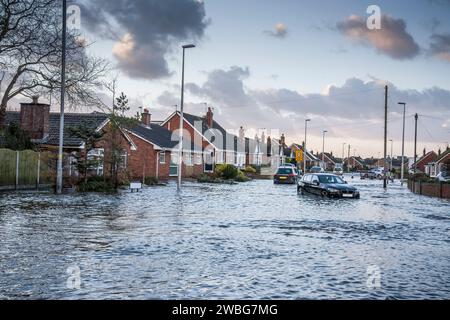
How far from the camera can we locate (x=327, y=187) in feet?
87.6

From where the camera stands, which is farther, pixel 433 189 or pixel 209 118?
pixel 209 118

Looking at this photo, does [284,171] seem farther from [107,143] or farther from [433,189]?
[107,143]

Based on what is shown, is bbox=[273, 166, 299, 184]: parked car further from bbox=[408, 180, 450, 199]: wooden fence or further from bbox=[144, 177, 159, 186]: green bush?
bbox=[144, 177, 159, 186]: green bush

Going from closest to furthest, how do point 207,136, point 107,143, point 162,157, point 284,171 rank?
point 107,143, point 162,157, point 284,171, point 207,136

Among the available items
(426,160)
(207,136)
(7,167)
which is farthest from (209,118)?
(426,160)

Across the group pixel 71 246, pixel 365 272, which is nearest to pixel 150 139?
pixel 71 246

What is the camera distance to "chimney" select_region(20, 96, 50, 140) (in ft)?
118

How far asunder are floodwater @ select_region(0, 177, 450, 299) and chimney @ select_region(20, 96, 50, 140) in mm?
20754

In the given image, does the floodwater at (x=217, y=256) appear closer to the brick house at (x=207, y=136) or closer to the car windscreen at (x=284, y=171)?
the car windscreen at (x=284, y=171)

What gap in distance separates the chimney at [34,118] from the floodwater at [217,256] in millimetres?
20754

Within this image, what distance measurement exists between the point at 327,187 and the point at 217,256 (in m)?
18.5

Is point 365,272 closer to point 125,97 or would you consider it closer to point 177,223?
point 177,223

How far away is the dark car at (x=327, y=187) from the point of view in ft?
86.3

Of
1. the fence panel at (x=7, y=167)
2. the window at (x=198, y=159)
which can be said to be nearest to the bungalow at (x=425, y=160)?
the window at (x=198, y=159)
